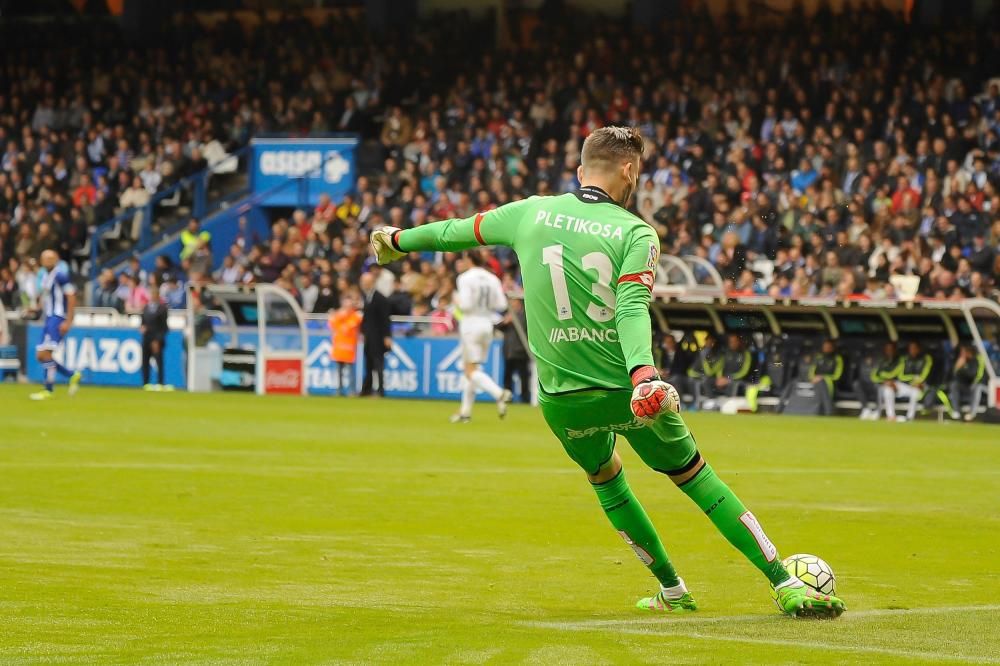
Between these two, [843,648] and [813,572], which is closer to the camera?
[843,648]

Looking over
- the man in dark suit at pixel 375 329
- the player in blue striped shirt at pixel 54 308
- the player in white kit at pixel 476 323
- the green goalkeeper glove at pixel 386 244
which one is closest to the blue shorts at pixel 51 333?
the player in blue striped shirt at pixel 54 308

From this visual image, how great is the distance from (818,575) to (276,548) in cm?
359

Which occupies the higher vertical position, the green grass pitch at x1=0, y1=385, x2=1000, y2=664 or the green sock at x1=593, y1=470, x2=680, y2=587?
the green sock at x1=593, y1=470, x2=680, y2=587

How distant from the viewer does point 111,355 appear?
34.8 metres

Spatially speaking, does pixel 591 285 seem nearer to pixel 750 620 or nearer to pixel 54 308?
pixel 750 620

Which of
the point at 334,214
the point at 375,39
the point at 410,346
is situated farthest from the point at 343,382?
the point at 375,39

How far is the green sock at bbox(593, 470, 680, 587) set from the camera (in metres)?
7.76

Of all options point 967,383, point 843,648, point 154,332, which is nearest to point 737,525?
point 843,648

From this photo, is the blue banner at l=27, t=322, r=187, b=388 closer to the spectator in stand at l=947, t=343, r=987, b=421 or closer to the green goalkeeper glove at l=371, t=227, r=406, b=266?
the spectator in stand at l=947, t=343, r=987, b=421

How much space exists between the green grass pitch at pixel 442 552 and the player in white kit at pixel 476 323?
3.56m

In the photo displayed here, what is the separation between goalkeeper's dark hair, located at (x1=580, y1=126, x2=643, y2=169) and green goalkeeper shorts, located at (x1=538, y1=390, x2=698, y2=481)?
3.32 ft

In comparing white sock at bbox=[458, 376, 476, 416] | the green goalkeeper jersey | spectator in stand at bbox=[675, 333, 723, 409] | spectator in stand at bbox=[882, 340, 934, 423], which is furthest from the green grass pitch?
spectator in stand at bbox=[675, 333, 723, 409]

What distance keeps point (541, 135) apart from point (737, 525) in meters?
28.6

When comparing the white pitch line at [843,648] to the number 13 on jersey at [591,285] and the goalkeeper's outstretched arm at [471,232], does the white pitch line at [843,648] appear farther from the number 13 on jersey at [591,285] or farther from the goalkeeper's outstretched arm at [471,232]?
the goalkeeper's outstretched arm at [471,232]
